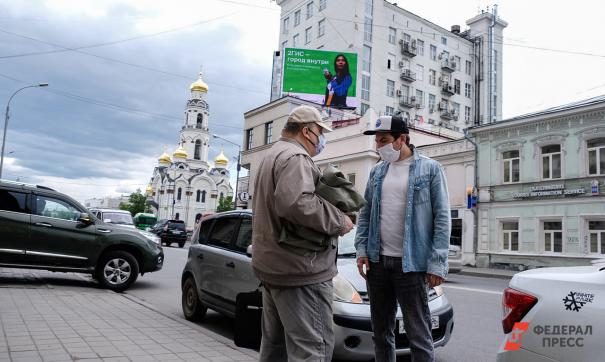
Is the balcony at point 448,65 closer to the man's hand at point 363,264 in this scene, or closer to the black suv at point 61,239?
the black suv at point 61,239

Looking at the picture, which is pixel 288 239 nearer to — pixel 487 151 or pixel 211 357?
pixel 211 357

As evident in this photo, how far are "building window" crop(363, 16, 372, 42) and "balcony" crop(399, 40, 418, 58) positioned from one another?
3.96 m

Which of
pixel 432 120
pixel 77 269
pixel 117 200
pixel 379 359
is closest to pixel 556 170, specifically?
pixel 77 269

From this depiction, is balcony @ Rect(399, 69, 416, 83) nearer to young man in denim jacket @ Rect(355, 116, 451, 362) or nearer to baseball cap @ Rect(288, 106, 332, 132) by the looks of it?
young man in denim jacket @ Rect(355, 116, 451, 362)

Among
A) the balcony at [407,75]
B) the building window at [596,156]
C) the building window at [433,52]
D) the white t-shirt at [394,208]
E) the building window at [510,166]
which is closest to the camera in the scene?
the white t-shirt at [394,208]

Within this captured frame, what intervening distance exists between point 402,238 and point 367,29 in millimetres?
46506

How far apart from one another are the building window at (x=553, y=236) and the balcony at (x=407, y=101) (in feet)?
92.3

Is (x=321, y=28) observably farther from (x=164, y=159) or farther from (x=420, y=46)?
(x=164, y=159)

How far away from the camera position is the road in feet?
20.0

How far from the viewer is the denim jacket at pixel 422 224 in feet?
11.4

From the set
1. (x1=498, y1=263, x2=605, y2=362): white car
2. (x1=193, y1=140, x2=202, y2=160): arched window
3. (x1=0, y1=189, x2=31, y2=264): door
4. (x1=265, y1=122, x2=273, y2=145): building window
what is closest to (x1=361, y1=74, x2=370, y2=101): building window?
(x1=265, y1=122, x2=273, y2=145): building window

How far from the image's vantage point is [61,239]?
9688mm

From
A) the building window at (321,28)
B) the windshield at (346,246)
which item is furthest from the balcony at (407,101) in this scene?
the windshield at (346,246)

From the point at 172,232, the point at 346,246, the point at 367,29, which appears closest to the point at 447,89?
the point at 367,29
